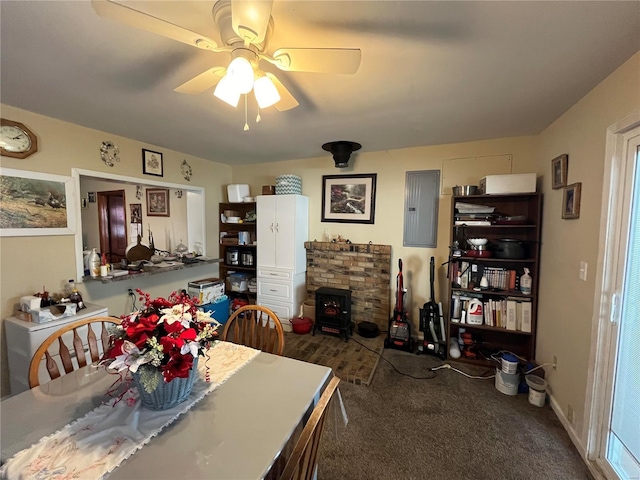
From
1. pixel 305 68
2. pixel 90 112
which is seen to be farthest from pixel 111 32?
pixel 90 112

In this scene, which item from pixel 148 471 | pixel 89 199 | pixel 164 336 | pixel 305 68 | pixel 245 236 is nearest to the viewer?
pixel 148 471

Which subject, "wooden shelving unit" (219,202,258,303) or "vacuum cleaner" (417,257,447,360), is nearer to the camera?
"vacuum cleaner" (417,257,447,360)

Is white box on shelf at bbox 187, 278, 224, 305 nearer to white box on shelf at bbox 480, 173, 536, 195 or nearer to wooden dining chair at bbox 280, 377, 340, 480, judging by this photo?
wooden dining chair at bbox 280, 377, 340, 480

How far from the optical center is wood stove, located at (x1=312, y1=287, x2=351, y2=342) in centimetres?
322

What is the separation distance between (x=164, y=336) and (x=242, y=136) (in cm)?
236

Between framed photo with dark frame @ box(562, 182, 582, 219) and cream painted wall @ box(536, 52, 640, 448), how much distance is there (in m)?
0.04

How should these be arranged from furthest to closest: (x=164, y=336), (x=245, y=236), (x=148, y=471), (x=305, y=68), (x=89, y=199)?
(x=89, y=199) < (x=245, y=236) < (x=305, y=68) < (x=164, y=336) < (x=148, y=471)

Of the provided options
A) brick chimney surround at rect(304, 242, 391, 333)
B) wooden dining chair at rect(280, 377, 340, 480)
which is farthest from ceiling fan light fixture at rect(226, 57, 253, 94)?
brick chimney surround at rect(304, 242, 391, 333)

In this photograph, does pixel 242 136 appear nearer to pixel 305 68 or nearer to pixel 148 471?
pixel 305 68

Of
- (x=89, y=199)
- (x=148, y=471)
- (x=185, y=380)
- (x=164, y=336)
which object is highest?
(x=89, y=199)

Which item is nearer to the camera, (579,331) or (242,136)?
(579,331)

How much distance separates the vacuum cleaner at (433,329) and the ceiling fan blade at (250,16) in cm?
268

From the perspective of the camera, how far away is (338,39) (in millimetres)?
1333

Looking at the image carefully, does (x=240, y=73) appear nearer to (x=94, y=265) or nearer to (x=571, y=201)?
(x=571, y=201)
